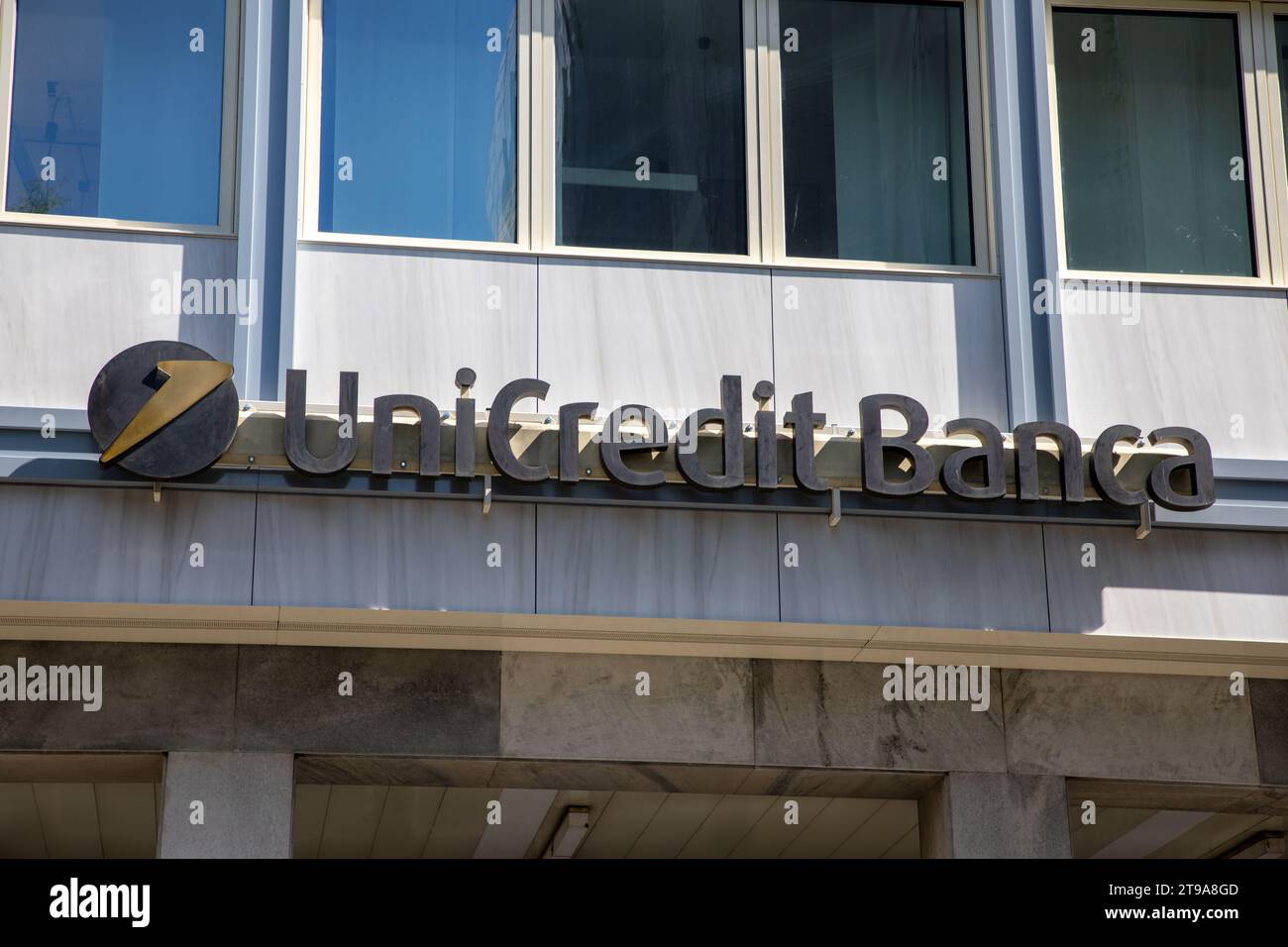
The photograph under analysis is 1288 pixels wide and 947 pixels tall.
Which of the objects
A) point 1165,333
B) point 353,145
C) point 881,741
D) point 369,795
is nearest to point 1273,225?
point 1165,333

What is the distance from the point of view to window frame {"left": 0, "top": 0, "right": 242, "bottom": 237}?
9.67 m

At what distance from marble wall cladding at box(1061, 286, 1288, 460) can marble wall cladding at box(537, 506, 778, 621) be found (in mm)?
2234

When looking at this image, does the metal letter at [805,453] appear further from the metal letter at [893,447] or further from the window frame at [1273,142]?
the window frame at [1273,142]

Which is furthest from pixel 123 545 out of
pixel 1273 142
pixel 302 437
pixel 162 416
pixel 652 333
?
pixel 1273 142

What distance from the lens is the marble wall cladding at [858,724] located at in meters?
9.88

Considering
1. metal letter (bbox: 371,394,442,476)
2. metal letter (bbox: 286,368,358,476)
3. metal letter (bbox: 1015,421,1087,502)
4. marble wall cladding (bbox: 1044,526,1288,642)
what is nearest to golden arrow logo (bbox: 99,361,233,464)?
metal letter (bbox: 286,368,358,476)

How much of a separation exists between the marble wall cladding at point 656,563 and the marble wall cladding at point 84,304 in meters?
2.25

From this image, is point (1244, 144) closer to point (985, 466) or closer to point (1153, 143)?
point (1153, 143)

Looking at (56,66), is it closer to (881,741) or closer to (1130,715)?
(881,741)

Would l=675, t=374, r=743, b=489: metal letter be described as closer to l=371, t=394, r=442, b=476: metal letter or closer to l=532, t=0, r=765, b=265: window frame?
l=532, t=0, r=765, b=265: window frame

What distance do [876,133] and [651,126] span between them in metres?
1.50

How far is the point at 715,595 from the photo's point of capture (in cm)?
940

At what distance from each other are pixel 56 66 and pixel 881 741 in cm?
638

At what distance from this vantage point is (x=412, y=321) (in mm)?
9773
